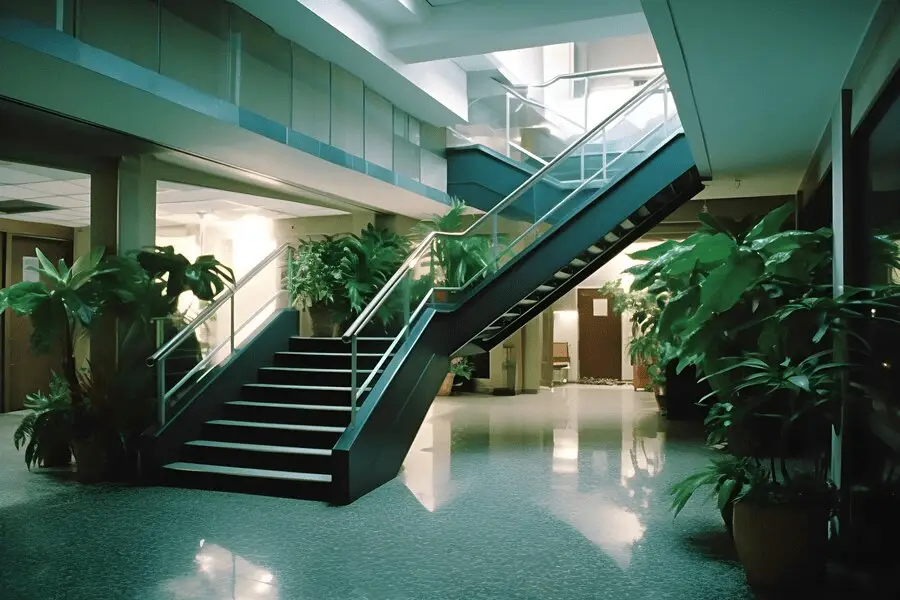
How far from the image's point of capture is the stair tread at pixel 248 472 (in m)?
6.30

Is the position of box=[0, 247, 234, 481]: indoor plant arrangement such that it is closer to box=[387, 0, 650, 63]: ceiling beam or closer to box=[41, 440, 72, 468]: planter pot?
box=[41, 440, 72, 468]: planter pot

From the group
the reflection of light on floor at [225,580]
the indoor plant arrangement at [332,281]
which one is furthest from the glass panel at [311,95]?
the reflection of light on floor at [225,580]

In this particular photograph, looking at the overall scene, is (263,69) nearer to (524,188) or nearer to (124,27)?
(124,27)

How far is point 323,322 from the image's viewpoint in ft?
29.9

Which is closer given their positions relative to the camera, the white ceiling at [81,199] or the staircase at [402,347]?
the staircase at [402,347]

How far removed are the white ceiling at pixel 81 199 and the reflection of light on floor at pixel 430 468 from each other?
3634mm

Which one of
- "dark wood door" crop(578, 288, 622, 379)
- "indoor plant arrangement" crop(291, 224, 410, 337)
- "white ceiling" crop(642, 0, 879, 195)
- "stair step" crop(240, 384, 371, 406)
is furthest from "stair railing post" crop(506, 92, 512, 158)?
"dark wood door" crop(578, 288, 622, 379)

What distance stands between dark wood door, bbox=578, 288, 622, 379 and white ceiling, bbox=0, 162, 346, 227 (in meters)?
9.13

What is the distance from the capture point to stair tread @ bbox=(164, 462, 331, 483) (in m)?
6.30

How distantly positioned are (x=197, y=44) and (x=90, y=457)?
13.0ft

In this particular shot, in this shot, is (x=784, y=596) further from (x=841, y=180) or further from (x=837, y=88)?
(x=837, y=88)

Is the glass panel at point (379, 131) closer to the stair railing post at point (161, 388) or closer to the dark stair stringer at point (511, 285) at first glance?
the dark stair stringer at point (511, 285)

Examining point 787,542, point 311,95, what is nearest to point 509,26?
point 311,95

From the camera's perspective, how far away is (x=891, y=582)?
152 inches
